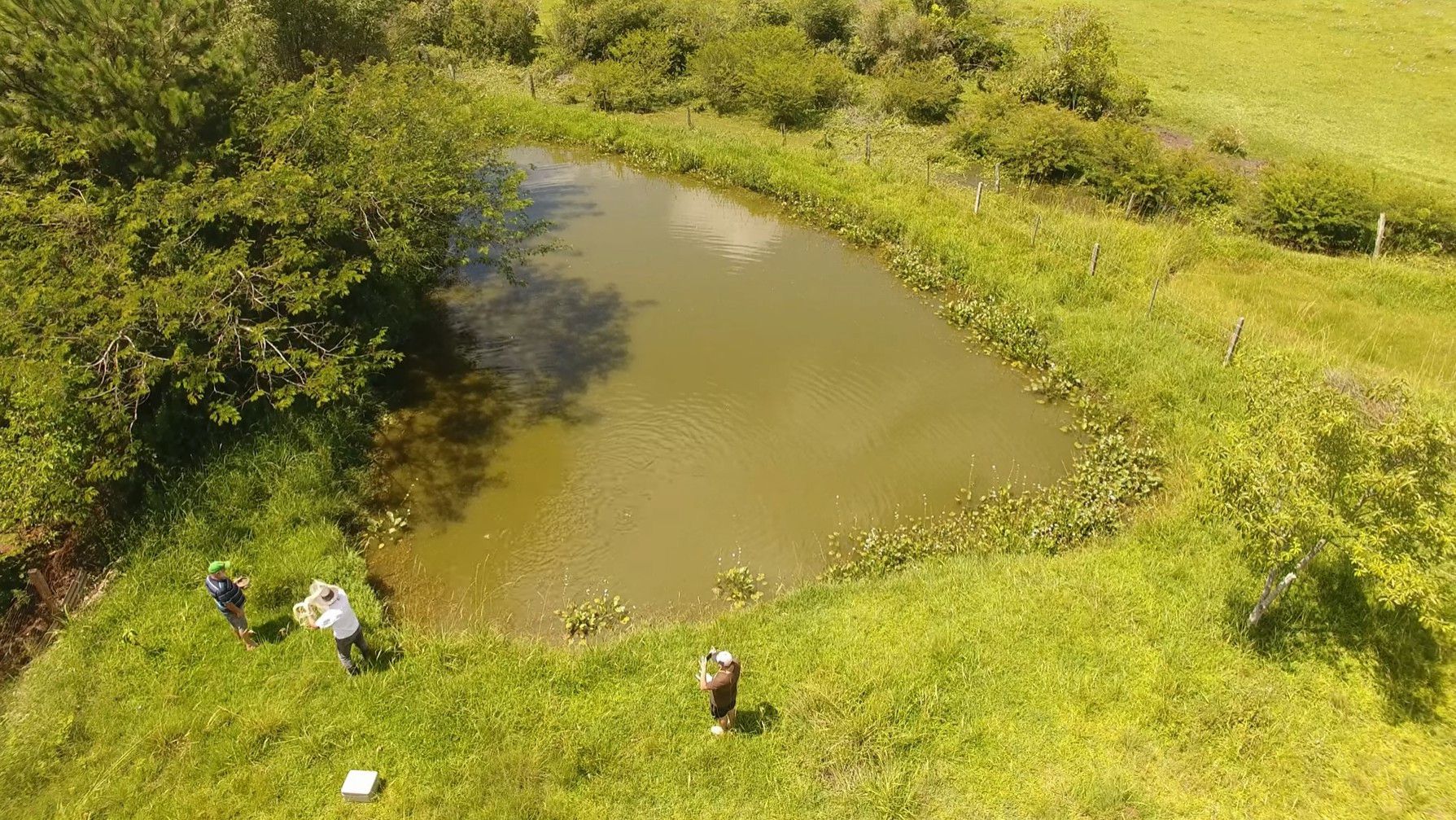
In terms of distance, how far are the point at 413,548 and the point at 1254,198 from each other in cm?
2275

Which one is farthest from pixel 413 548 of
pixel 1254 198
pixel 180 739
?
pixel 1254 198

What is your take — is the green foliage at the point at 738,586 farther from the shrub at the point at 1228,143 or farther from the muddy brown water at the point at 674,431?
the shrub at the point at 1228,143

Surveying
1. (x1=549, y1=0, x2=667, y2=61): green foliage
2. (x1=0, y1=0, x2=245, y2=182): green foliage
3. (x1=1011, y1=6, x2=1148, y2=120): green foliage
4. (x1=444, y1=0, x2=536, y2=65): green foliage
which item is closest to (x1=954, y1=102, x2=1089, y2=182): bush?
(x1=1011, y1=6, x2=1148, y2=120): green foliage

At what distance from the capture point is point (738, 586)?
418 inches

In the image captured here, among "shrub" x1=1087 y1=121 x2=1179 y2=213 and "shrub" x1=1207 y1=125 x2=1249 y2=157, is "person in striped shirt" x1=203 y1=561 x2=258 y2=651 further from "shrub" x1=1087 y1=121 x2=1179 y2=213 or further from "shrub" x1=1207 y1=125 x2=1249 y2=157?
"shrub" x1=1207 y1=125 x2=1249 y2=157

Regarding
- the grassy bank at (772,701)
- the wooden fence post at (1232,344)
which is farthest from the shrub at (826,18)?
the grassy bank at (772,701)

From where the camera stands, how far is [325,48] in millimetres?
27156

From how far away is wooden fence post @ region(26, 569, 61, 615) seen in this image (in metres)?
9.34

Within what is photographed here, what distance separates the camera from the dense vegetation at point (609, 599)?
309 inches

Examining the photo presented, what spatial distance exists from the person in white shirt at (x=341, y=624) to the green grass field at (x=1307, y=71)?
2927cm

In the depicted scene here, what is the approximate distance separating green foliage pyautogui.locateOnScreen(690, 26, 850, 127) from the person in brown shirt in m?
26.1

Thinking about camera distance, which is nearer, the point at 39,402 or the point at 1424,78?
the point at 39,402

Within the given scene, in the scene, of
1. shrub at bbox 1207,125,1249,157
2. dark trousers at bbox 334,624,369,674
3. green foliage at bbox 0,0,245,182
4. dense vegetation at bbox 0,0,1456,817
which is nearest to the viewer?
dense vegetation at bbox 0,0,1456,817

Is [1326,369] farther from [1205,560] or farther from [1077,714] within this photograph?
[1077,714]
